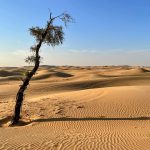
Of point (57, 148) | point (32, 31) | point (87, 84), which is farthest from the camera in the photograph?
point (87, 84)

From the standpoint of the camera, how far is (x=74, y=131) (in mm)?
14906

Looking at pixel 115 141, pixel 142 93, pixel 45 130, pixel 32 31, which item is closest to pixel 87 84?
pixel 142 93

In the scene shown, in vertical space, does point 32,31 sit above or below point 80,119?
above

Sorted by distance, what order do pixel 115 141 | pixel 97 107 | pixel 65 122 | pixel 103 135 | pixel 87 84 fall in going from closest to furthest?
pixel 115 141 → pixel 103 135 → pixel 65 122 → pixel 97 107 → pixel 87 84

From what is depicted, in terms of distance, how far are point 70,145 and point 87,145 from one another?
1.82 ft

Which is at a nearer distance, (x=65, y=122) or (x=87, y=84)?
(x=65, y=122)

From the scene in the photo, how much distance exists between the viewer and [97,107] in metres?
20.9

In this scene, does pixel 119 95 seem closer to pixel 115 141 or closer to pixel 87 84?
pixel 115 141

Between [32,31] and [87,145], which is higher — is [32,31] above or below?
above

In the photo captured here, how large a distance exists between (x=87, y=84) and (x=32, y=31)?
909 inches

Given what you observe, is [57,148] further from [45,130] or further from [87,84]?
[87,84]

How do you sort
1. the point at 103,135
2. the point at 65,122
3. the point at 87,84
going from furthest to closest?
1. the point at 87,84
2. the point at 65,122
3. the point at 103,135

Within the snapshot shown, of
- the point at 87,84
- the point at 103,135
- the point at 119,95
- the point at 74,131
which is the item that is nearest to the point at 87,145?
the point at 103,135

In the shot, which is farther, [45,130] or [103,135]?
[45,130]
